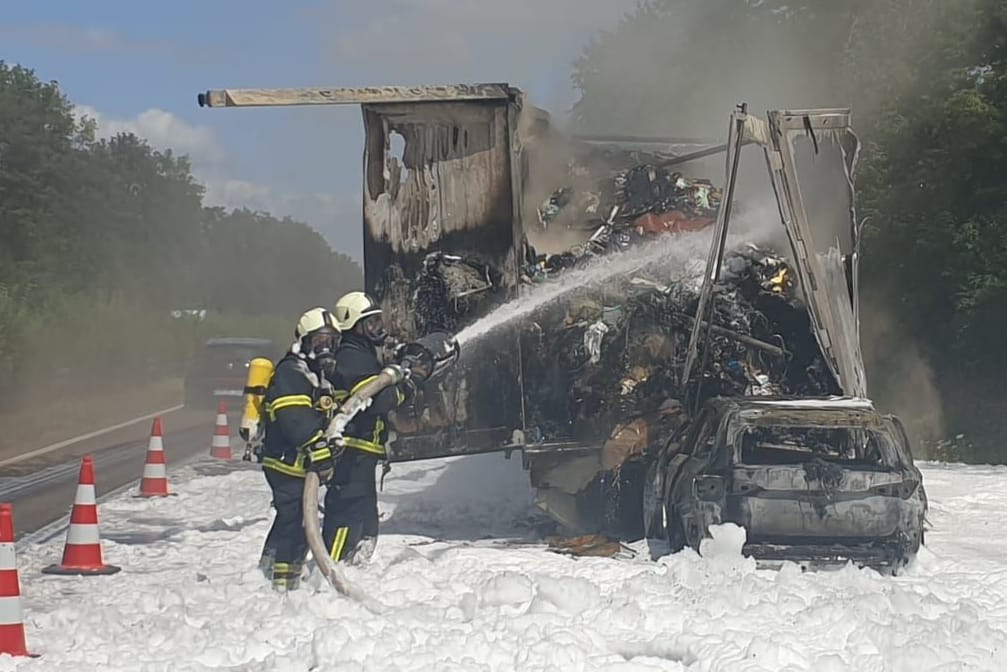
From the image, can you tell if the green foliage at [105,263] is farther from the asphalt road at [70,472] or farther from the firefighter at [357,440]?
the firefighter at [357,440]

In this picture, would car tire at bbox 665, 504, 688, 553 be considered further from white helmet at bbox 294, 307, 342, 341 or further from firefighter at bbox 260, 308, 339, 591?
white helmet at bbox 294, 307, 342, 341

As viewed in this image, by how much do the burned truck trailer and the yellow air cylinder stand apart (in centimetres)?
183

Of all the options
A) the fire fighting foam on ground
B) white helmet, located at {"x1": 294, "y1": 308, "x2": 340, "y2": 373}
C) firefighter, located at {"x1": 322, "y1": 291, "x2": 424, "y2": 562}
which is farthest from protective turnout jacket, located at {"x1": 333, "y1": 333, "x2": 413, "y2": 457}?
the fire fighting foam on ground

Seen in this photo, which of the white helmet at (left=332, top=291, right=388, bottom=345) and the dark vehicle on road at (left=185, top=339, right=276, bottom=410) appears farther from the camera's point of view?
the dark vehicle on road at (left=185, top=339, right=276, bottom=410)

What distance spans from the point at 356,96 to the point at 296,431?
2.91 meters

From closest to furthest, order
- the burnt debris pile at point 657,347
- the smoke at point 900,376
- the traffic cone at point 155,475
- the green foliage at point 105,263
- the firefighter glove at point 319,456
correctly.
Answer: the firefighter glove at point 319,456 → the burnt debris pile at point 657,347 → the traffic cone at point 155,475 → the smoke at point 900,376 → the green foliage at point 105,263

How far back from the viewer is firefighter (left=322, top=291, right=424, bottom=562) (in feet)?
26.9

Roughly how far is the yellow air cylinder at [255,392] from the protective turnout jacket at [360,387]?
43 cm

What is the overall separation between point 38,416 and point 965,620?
21.0m

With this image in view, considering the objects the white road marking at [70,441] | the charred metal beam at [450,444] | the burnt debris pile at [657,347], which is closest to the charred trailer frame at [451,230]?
the charred metal beam at [450,444]

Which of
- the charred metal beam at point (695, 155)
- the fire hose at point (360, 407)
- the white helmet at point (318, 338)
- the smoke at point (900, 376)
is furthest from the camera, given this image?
the smoke at point (900, 376)

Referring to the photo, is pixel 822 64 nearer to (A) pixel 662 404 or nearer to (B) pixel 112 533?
(A) pixel 662 404

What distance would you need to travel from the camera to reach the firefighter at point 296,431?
7.92 m

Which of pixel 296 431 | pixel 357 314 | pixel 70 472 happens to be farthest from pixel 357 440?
pixel 70 472
